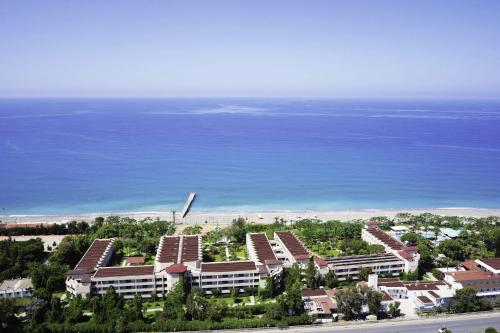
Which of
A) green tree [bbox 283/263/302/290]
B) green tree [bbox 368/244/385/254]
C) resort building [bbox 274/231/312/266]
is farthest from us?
green tree [bbox 368/244/385/254]

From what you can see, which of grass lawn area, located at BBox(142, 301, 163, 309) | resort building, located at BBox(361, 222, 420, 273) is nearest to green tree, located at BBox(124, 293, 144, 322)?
grass lawn area, located at BBox(142, 301, 163, 309)

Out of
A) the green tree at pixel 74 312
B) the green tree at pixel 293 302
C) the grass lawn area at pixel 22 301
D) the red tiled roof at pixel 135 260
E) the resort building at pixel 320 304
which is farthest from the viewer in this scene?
the red tiled roof at pixel 135 260

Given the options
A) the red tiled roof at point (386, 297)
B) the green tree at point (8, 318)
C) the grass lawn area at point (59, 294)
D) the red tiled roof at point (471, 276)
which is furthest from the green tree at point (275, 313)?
the grass lawn area at point (59, 294)

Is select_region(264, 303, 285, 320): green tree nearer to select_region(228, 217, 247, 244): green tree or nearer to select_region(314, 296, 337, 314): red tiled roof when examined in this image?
select_region(314, 296, 337, 314): red tiled roof

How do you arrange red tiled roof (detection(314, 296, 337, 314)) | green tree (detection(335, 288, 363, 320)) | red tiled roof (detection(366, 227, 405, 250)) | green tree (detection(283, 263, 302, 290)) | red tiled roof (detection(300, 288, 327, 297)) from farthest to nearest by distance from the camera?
1. red tiled roof (detection(366, 227, 405, 250))
2. green tree (detection(283, 263, 302, 290))
3. red tiled roof (detection(300, 288, 327, 297))
4. red tiled roof (detection(314, 296, 337, 314))
5. green tree (detection(335, 288, 363, 320))

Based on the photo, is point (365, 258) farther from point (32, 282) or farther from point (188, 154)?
point (188, 154)

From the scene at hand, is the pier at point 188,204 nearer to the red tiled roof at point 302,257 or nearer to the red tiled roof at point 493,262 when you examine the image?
the red tiled roof at point 302,257

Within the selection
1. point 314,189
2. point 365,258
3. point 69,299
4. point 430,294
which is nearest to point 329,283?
point 365,258
